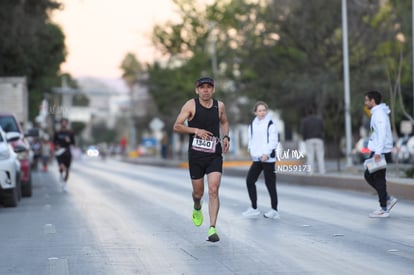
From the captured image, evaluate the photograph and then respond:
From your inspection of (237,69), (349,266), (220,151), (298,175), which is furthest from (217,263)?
(237,69)

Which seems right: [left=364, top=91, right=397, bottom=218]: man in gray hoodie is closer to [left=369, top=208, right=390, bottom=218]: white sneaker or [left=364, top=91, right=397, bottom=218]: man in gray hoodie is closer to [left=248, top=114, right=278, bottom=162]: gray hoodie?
[left=369, top=208, right=390, bottom=218]: white sneaker

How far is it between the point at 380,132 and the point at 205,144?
13.0 ft

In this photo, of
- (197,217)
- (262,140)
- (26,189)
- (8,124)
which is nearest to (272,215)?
(262,140)

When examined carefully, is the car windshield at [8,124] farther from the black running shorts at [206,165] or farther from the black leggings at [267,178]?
the black running shorts at [206,165]

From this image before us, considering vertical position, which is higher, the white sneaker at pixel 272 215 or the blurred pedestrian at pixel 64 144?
the blurred pedestrian at pixel 64 144

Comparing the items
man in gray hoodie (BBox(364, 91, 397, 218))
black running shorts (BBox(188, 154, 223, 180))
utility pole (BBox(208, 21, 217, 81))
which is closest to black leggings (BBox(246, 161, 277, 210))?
man in gray hoodie (BBox(364, 91, 397, 218))

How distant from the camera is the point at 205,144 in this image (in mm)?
12273

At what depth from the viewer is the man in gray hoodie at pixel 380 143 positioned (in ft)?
50.3

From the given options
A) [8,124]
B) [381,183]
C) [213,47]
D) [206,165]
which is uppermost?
[213,47]

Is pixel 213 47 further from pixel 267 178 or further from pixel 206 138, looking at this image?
pixel 206 138

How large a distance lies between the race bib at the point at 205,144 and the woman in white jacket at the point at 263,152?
12.2ft

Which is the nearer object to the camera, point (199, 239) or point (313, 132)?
point (199, 239)

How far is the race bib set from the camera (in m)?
12.2

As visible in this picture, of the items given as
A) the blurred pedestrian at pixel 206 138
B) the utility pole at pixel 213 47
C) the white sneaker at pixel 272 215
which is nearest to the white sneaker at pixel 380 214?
the white sneaker at pixel 272 215
